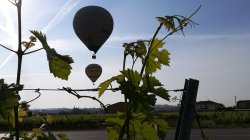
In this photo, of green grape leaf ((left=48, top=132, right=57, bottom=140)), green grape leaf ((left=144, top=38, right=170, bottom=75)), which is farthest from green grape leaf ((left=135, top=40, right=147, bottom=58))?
green grape leaf ((left=48, top=132, right=57, bottom=140))

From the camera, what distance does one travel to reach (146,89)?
40.8 inches

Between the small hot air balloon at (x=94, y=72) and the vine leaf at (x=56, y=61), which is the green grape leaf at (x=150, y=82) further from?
the small hot air balloon at (x=94, y=72)

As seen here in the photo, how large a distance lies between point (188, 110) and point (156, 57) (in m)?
0.29

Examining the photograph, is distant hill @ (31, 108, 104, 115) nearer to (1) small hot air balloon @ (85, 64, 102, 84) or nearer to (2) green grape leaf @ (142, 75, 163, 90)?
(2) green grape leaf @ (142, 75, 163, 90)

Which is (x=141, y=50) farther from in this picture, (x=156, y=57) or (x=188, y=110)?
(x=188, y=110)

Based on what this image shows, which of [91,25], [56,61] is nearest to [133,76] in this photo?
[56,61]

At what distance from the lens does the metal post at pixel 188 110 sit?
4.36ft

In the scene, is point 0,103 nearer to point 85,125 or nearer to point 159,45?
point 159,45

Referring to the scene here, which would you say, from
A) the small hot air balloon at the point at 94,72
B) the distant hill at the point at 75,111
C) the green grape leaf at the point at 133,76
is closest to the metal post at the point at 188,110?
the distant hill at the point at 75,111

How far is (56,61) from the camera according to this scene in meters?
1.03

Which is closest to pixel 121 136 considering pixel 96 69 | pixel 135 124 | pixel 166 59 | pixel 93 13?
pixel 135 124

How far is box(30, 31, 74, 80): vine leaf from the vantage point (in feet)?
3.26

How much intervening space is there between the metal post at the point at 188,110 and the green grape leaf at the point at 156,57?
0.26 m

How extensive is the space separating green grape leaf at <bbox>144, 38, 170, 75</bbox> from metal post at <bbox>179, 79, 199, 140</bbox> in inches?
10.1
